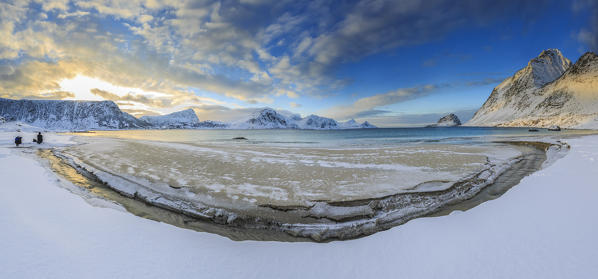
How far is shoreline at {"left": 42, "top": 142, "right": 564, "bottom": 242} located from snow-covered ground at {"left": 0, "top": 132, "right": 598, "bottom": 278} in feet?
1.76

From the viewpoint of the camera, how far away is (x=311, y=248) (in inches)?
178

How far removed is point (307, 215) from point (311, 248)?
1645mm

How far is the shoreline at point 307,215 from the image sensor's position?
5379 millimetres

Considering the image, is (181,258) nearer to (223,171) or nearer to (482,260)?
(482,260)

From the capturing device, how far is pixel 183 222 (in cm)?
591

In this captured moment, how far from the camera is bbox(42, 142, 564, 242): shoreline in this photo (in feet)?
17.6

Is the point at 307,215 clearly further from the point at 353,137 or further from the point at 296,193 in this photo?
the point at 353,137

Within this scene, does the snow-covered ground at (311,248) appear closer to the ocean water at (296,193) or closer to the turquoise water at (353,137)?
the ocean water at (296,193)

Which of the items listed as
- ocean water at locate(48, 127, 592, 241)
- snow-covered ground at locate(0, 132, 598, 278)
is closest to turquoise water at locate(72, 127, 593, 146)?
ocean water at locate(48, 127, 592, 241)

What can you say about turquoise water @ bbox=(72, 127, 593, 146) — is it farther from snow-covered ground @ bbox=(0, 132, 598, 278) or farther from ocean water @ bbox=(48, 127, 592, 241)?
snow-covered ground @ bbox=(0, 132, 598, 278)

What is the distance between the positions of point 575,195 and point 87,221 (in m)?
13.4

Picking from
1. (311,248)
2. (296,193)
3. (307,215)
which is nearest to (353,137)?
(296,193)

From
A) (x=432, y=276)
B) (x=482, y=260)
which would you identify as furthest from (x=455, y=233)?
Answer: (x=432, y=276)

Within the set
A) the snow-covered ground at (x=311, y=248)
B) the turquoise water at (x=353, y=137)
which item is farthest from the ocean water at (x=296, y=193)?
the turquoise water at (x=353, y=137)
